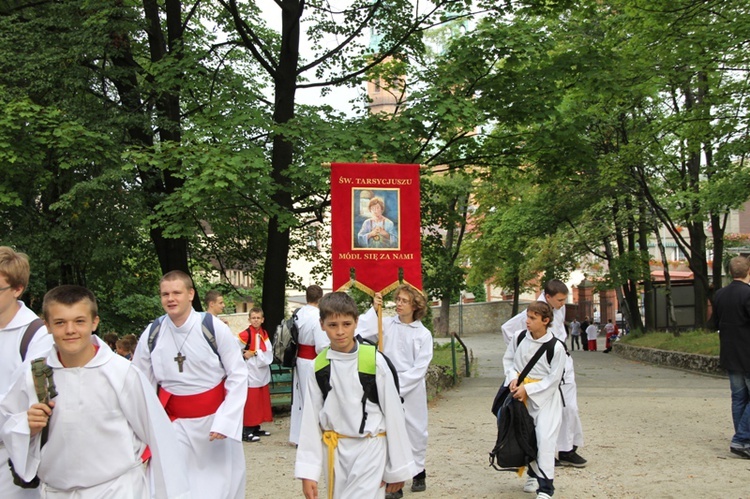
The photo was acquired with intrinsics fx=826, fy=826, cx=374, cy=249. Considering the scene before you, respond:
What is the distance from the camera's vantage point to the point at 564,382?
8.71 m

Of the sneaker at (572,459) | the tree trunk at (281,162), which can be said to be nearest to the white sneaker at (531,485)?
the sneaker at (572,459)

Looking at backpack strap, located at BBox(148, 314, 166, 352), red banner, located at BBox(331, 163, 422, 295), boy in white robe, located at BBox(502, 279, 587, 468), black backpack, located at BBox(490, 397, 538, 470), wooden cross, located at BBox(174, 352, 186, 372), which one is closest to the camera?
wooden cross, located at BBox(174, 352, 186, 372)

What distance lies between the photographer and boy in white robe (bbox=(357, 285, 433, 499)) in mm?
7965

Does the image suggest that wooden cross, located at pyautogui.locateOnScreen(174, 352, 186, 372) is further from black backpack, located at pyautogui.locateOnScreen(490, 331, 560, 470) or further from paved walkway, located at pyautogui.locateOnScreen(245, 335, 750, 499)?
black backpack, located at pyautogui.locateOnScreen(490, 331, 560, 470)

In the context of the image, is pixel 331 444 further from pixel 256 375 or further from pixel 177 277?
pixel 256 375

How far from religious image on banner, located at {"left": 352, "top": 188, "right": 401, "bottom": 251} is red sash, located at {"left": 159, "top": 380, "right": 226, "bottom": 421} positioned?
424 cm


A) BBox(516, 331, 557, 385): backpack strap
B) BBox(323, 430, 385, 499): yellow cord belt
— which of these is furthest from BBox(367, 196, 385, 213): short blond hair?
BBox(323, 430, 385, 499): yellow cord belt

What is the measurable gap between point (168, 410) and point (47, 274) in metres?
11.8

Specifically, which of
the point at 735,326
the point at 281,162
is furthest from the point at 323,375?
the point at 281,162

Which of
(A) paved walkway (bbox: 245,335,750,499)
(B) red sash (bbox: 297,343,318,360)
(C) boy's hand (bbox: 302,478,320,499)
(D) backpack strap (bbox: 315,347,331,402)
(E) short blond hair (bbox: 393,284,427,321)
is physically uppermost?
(E) short blond hair (bbox: 393,284,427,321)

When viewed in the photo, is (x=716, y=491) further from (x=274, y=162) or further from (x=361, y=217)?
(x=274, y=162)

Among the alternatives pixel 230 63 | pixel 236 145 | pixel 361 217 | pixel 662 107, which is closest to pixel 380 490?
pixel 361 217

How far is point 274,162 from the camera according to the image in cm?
1620

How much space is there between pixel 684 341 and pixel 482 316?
112 feet
